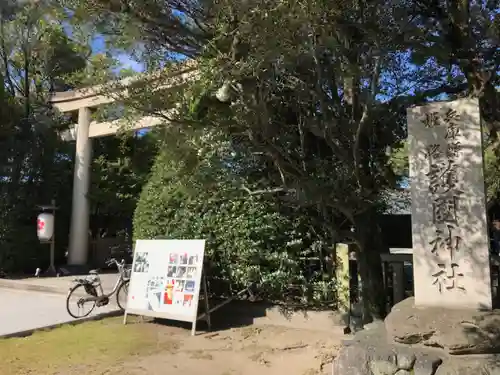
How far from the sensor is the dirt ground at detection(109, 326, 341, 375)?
5438 mm

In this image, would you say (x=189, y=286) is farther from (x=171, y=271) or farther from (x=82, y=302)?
(x=82, y=302)

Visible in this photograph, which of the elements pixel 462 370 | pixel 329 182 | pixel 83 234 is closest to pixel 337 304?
pixel 329 182

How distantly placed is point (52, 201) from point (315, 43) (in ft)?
35.3

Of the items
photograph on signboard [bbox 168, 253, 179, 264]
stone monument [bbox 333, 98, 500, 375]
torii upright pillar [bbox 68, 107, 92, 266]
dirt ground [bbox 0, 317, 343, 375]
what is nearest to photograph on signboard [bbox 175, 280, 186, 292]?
photograph on signboard [bbox 168, 253, 179, 264]

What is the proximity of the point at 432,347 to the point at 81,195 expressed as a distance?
1186 cm

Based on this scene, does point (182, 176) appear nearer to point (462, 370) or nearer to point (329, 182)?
point (329, 182)

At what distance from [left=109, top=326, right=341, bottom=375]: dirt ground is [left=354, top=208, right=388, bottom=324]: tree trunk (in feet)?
2.12

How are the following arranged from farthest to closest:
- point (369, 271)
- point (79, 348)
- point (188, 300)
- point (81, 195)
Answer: point (81, 195) < point (188, 300) < point (369, 271) < point (79, 348)

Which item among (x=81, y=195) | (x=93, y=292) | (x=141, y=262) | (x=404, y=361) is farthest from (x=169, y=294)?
(x=81, y=195)

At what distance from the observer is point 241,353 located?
19.9 feet

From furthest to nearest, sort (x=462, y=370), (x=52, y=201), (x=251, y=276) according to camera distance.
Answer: (x=52, y=201)
(x=251, y=276)
(x=462, y=370)

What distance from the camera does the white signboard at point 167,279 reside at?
7.00m

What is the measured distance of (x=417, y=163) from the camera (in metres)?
5.06

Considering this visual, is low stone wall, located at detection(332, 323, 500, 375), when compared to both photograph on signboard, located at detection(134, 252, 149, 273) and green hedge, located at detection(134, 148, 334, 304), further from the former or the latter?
photograph on signboard, located at detection(134, 252, 149, 273)
